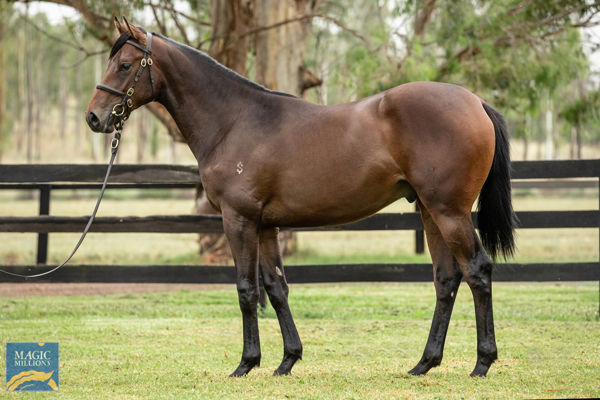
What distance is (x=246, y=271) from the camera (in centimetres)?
478

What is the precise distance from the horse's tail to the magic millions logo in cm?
292

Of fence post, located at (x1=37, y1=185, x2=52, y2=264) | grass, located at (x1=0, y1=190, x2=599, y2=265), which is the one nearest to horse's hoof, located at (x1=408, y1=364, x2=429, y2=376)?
fence post, located at (x1=37, y1=185, x2=52, y2=264)

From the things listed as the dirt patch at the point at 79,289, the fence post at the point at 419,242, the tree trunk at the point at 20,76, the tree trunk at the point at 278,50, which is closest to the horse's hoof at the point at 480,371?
the dirt patch at the point at 79,289

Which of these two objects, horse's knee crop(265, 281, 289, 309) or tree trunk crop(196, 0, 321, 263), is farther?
tree trunk crop(196, 0, 321, 263)

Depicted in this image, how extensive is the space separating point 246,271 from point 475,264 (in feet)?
4.97

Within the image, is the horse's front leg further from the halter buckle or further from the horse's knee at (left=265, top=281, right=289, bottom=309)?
the halter buckle

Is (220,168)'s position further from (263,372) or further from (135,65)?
(263,372)

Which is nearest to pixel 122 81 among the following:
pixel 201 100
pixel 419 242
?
pixel 201 100

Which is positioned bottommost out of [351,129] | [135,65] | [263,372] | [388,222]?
[263,372]

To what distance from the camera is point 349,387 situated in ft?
14.0

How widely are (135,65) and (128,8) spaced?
6.19 meters

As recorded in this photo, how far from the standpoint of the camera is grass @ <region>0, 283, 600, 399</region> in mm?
4262

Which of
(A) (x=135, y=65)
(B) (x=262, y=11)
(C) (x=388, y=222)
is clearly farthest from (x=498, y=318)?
(B) (x=262, y=11)

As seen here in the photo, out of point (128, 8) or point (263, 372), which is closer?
point (263, 372)
